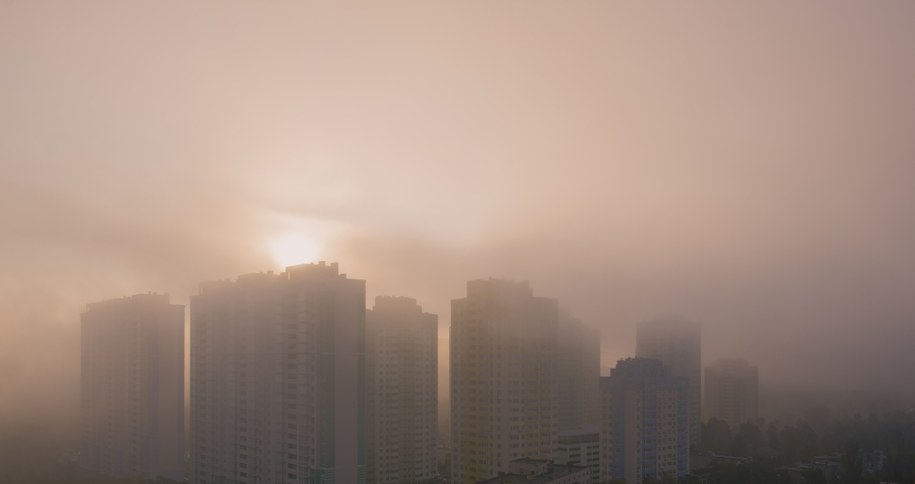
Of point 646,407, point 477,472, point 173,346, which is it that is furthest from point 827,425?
point 173,346

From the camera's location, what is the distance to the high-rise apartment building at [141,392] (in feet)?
44.3

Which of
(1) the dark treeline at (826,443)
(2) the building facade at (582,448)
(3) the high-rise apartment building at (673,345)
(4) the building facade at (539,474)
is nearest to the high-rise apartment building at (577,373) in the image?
(3) the high-rise apartment building at (673,345)

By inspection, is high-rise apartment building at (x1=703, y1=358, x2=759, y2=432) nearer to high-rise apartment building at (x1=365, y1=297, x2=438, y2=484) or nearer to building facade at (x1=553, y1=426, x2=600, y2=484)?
building facade at (x1=553, y1=426, x2=600, y2=484)

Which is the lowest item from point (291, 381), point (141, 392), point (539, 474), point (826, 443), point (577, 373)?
point (826, 443)

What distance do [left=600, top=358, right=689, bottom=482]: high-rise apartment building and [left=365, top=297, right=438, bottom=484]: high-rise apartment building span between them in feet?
9.85

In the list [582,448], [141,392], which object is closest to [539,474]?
[582,448]

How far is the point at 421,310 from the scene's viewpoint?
1509 centimetres

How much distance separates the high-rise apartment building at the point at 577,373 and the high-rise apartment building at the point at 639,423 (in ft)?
8.64

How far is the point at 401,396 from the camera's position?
1441cm

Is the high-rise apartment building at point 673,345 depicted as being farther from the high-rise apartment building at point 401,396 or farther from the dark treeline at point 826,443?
the high-rise apartment building at point 401,396

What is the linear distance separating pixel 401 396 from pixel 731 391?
13.3m

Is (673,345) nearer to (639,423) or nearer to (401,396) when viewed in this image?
(639,423)

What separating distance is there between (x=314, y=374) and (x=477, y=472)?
130 inches

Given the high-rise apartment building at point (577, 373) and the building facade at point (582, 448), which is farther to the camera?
the high-rise apartment building at point (577, 373)
